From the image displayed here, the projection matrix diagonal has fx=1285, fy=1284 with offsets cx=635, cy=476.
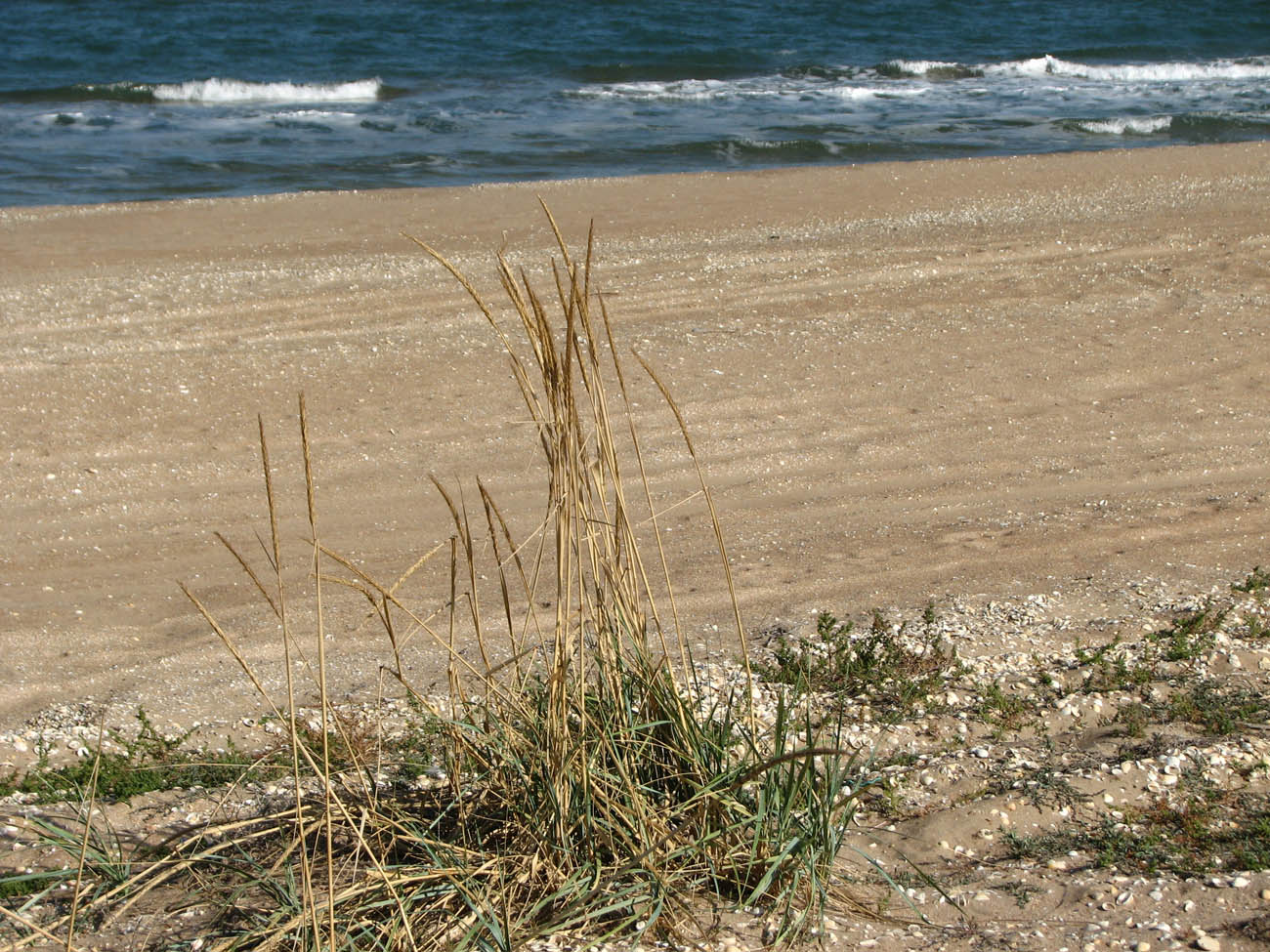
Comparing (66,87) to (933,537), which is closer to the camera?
(933,537)

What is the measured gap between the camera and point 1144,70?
21469mm

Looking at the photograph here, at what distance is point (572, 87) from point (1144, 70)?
961 centimetres

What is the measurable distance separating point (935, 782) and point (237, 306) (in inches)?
248

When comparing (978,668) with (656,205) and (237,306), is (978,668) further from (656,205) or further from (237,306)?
(656,205)

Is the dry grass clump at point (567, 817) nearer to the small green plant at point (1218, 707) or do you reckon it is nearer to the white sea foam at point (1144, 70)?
the small green plant at point (1218, 707)

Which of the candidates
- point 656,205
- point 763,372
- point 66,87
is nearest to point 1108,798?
point 763,372

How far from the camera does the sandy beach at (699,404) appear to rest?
4895 mm

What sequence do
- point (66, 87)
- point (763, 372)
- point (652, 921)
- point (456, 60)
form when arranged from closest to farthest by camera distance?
point (652, 921) < point (763, 372) < point (66, 87) < point (456, 60)

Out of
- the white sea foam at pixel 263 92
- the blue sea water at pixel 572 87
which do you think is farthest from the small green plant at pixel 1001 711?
the white sea foam at pixel 263 92

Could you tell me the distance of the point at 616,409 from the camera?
6602 millimetres

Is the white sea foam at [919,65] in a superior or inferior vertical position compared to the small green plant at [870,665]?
superior

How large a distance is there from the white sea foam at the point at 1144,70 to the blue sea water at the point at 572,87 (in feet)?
0.24

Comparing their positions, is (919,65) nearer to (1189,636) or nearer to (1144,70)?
(1144,70)

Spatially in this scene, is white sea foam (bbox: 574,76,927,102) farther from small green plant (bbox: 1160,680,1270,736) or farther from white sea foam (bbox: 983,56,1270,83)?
small green plant (bbox: 1160,680,1270,736)
